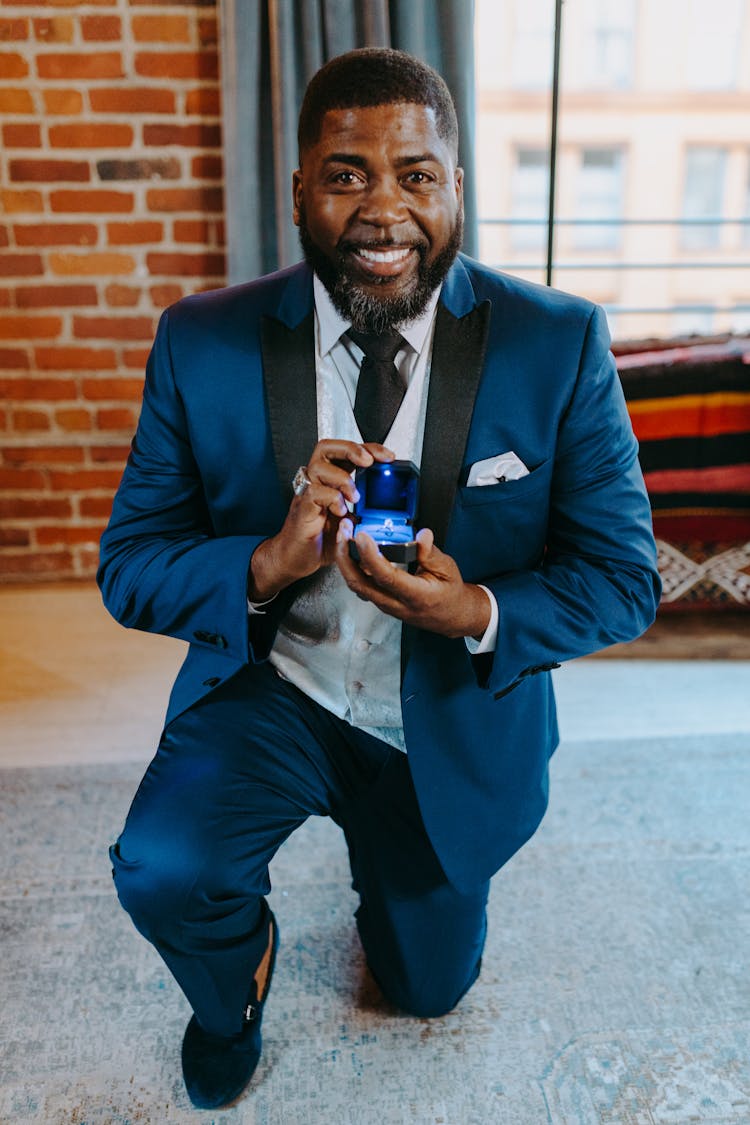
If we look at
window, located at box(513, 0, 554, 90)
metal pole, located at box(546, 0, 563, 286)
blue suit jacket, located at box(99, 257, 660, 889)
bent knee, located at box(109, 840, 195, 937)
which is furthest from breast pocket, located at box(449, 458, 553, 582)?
window, located at box(513, 0, 554, 90)

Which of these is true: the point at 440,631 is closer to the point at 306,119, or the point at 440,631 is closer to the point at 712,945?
the point at 306,119

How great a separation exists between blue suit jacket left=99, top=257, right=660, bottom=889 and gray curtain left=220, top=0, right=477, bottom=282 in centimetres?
135

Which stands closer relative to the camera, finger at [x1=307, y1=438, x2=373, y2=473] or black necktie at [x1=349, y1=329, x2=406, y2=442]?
finger at [x1=307, y1=438, x2=373, y2=473]

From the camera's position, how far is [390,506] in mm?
989

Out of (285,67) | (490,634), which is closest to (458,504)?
(490,634)

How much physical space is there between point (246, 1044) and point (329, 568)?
607 millimetres

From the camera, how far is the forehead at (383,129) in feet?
3.51

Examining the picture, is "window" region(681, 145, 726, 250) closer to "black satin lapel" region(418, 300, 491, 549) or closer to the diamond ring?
"black satin lapel" region(418, 300, 491, 549)

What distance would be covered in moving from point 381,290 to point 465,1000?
0.96 metres

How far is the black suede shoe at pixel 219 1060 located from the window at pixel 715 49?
1051 inches

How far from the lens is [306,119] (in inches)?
44.6

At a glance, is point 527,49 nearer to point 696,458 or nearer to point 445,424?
point 696,458

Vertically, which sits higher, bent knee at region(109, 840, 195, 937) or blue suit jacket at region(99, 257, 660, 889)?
blue suit jacket at region(99, 257, 660, 889)

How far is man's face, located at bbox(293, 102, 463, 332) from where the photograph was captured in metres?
1.08
